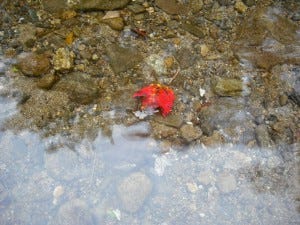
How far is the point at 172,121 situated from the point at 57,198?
1177 millimetres

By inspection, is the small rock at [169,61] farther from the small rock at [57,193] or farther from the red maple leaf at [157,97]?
the small rock at [57,193]

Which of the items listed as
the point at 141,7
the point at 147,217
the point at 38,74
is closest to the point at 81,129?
the point at 38,74

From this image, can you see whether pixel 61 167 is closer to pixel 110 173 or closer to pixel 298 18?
pixel 110 173

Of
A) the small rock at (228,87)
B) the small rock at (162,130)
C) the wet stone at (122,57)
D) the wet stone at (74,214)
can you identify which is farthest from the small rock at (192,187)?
the wet stone at (122,57)

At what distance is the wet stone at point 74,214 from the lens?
275 cm

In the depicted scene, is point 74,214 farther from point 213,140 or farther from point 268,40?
point 268,40

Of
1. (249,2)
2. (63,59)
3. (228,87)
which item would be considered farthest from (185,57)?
(63,59)

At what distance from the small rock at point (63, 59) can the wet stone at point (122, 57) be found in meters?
0.38

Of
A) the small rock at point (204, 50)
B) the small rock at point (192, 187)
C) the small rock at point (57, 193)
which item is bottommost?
the small rock at point (57, 193)

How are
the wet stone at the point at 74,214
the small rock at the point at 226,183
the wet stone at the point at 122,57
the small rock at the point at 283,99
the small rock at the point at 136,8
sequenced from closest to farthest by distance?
the wet stone at the point at 74,214 < the small rock at the point at 226,183 < the small rock at the point at 283,99 < the wet stone at the point at 122,57 < the small rock at the point at 136,8

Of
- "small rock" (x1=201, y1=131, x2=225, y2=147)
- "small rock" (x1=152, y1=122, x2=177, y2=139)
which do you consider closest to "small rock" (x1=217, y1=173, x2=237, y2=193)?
"small rock" (x1=201, y1=131, x2=225, y2=147)

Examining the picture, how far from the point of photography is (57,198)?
9.35 ft

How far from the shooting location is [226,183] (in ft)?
Answer: 9.61

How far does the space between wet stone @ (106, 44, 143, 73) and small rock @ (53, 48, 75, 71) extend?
1.24ft
